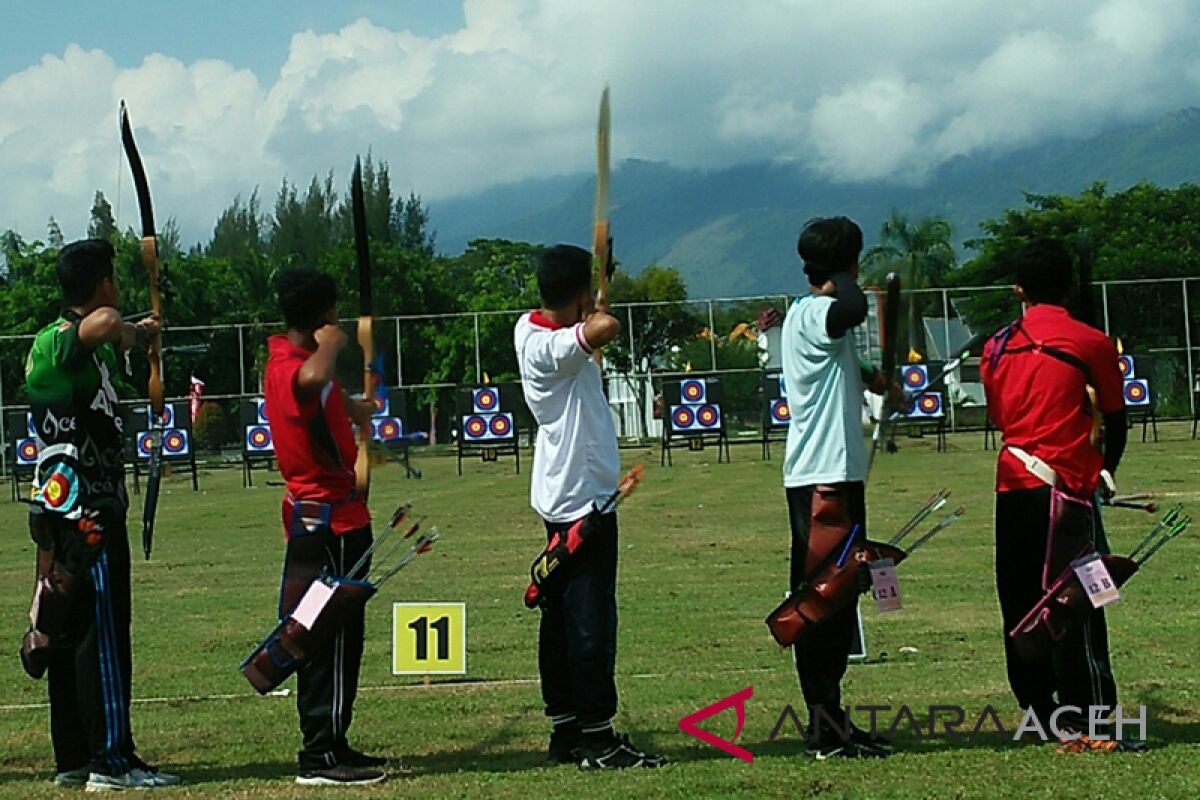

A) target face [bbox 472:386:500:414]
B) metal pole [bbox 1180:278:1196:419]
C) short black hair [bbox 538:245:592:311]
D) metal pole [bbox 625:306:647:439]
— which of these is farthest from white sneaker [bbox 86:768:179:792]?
metal pole [bbox 1180:278:1196:419]

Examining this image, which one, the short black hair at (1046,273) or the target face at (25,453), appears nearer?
the short black hair at (1046,273)

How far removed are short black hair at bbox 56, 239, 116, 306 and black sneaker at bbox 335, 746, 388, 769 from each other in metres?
1.90

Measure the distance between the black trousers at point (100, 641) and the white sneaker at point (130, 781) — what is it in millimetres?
24

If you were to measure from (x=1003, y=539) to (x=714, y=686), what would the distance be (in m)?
1.92

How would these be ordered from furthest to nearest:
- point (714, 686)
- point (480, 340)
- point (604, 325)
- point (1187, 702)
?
point (480, 340) → point (714, 686) → point (1187, 702) → point (604, 325)

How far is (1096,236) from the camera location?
203 ft

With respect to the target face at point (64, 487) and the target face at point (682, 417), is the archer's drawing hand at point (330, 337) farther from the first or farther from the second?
the target face at point (682, 417)

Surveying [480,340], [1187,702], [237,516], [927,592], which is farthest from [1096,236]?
[1187,702]

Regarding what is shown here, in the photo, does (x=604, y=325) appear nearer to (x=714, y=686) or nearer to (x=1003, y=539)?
(x=1003, y=539)

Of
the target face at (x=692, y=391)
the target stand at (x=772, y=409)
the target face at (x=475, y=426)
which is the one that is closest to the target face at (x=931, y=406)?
the target stand at (x=772, y=409)

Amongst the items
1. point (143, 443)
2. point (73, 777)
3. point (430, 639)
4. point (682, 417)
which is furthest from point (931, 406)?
point (73, 777)

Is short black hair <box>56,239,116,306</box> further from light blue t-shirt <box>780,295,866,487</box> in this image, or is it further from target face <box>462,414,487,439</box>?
target face <box>462,414,487,439</box>

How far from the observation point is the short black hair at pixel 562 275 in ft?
20.5

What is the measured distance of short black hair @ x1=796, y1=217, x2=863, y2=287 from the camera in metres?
6.15
